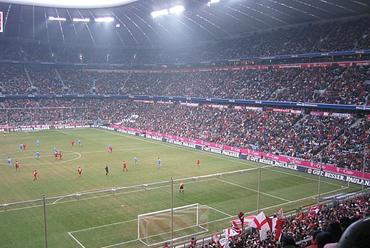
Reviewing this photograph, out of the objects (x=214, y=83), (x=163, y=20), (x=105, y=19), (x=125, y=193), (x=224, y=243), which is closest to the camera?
(x=224, y=243)

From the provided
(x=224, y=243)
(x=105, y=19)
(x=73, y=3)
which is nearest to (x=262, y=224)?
(x=224, y=243)

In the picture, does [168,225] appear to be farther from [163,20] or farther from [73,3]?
[73,3]

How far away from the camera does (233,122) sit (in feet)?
181

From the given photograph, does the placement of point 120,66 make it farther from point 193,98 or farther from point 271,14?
point 271,14

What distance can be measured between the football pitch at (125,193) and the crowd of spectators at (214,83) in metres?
13.7

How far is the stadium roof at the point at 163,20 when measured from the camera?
49.1 metres

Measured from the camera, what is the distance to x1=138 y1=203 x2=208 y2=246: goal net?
20.8m

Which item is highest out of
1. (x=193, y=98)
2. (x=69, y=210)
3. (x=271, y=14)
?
(x=271, y=14)

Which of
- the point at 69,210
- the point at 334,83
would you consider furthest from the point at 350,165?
the point at 69,210

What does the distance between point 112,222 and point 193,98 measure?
44794 millimetres

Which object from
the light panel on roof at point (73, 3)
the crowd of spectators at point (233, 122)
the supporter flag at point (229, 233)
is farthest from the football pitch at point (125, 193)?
the light panel on roof at point (73, 3)

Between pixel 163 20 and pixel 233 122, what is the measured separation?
78.2 ft

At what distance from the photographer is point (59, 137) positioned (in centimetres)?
5947

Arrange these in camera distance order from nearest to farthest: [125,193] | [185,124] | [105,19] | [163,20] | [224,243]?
A: [224,243], [125,193], [185,124], [163,20], [105,19]
